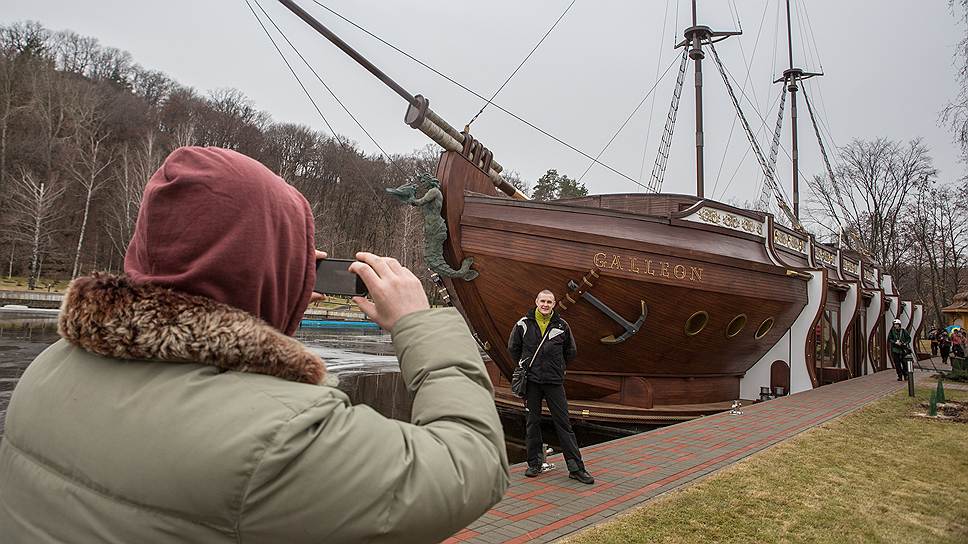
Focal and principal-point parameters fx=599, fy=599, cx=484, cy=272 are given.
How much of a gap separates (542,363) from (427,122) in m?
3.28

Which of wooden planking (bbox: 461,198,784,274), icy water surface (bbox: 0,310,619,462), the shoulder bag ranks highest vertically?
wooden planking (bbox: 461,198,784,274)

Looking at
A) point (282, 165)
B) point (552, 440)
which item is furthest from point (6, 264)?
point (552, 440)

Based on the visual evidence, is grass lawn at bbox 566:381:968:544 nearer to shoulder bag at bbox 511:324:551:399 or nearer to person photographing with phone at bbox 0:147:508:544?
shoulder bag at bbox 511:324:551:399

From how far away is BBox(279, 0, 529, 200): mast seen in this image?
587cm

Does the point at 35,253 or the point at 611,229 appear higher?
the point at 35,253

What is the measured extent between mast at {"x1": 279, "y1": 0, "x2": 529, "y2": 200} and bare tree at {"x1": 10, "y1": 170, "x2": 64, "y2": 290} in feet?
111

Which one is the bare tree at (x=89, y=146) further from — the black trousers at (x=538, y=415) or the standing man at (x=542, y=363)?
the black trousers at (x=538, y=415)

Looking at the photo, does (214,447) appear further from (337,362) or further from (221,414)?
(337,362)

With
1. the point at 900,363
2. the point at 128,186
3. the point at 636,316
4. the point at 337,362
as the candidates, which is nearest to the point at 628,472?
the point at 636,316

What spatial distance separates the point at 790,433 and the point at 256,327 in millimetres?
7317

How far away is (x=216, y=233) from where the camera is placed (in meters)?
0.91

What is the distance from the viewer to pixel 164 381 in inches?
32.4

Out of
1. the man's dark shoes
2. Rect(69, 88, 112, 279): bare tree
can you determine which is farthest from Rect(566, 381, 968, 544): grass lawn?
Rect(69, 88, 112, 279): bare tree

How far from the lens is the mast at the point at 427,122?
587 centimetres
